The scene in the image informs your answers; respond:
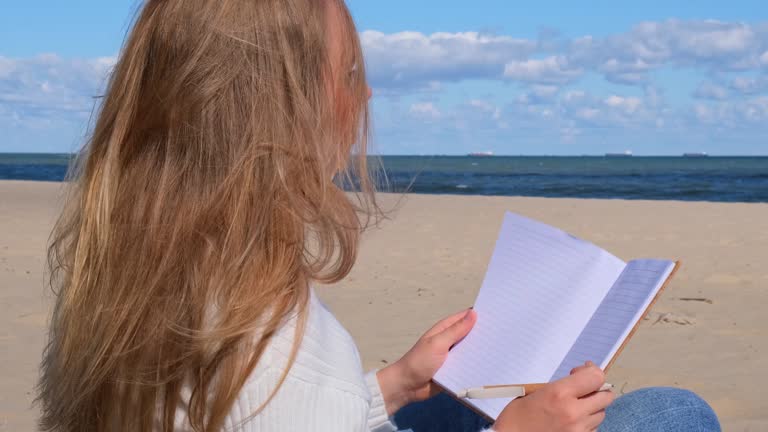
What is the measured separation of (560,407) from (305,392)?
0.48 m

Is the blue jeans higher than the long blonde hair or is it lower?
lower

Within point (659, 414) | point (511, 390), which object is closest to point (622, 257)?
point (659, 414)

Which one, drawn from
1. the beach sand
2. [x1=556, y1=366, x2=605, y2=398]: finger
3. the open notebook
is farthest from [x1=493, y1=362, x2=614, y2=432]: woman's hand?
the beach sand

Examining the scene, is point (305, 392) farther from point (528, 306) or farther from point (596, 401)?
point (528, 306)

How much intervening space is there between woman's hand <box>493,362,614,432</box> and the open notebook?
0.12 m

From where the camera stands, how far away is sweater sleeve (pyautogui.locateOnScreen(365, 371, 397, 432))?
175 cm

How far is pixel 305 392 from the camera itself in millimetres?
1058

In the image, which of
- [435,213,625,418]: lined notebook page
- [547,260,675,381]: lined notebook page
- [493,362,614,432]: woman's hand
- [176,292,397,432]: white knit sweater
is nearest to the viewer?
[176,292,397,432]: white knit sweater

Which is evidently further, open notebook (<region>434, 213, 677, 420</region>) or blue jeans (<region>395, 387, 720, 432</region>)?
blue jeans (<region>395, 387, 720, 432</region>)

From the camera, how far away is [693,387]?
3.44 metres

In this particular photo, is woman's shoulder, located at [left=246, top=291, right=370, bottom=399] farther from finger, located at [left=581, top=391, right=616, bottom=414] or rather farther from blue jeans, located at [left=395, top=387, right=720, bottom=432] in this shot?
blue jeans, located at [left=395, top=387, right=720, bottom=432]

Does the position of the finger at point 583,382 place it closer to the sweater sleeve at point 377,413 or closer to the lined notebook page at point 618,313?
the lined notebook page at point 618,313

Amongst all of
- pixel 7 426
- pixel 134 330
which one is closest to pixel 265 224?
pixel 134 330

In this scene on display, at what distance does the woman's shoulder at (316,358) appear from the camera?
1.07m
